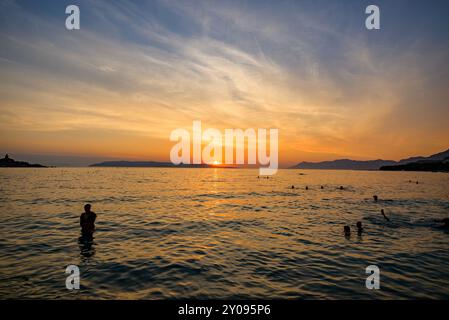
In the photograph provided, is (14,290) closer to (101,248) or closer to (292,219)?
(101,248)

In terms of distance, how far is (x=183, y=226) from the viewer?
22.4 metres

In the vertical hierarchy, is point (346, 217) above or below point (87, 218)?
below

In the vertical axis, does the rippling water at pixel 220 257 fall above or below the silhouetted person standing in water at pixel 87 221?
below

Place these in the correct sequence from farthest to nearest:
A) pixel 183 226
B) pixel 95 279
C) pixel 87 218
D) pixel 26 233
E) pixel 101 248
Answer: pixel 183 226 → pixel 26 233 → pixel 87 218 → pixel 101 248 → pixel 95 279

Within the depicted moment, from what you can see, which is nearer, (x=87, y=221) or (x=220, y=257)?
(x=220, y=257)

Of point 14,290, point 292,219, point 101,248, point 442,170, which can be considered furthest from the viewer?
point 442,170

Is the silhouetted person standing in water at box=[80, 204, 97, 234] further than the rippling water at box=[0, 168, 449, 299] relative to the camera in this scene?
Yes

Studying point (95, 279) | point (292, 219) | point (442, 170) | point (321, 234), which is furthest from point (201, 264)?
point (442, 170)

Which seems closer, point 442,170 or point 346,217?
point 346,217

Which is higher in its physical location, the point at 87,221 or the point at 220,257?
the point at 87,221

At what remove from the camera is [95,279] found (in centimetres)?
1109

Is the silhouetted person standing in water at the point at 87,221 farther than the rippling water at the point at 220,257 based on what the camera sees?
Yes

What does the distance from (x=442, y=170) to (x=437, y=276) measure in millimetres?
238395

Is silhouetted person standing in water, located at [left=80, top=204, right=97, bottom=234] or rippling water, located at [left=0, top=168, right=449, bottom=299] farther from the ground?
silhouetted person standing in water, located at [left=80, top=204, right=97, bottom=234]
